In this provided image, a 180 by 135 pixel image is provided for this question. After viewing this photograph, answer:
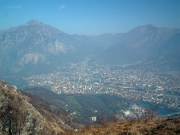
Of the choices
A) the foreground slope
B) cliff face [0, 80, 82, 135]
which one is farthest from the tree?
the foreground slope

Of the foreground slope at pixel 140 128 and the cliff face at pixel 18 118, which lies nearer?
the foreground slope at pixel 140 128

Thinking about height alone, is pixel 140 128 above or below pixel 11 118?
above

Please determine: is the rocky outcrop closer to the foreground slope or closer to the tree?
the tree

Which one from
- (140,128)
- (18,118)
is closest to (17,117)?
(18,118)

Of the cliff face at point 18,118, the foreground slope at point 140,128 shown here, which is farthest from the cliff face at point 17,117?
the foreground slope at point 140,128

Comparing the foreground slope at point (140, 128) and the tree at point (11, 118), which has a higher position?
the foreground slope at point (140, 128)

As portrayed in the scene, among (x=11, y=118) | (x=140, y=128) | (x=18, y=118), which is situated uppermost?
(x=140, y=128)

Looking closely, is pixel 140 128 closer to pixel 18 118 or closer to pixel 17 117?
pixel 18 118

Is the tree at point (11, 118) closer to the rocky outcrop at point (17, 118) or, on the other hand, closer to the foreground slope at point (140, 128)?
the rocky outcrop at point (17, 118)

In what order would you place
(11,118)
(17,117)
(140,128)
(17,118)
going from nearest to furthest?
1. (140,128)
2. (11,118)
3. (17,118)
4. (17,117)
